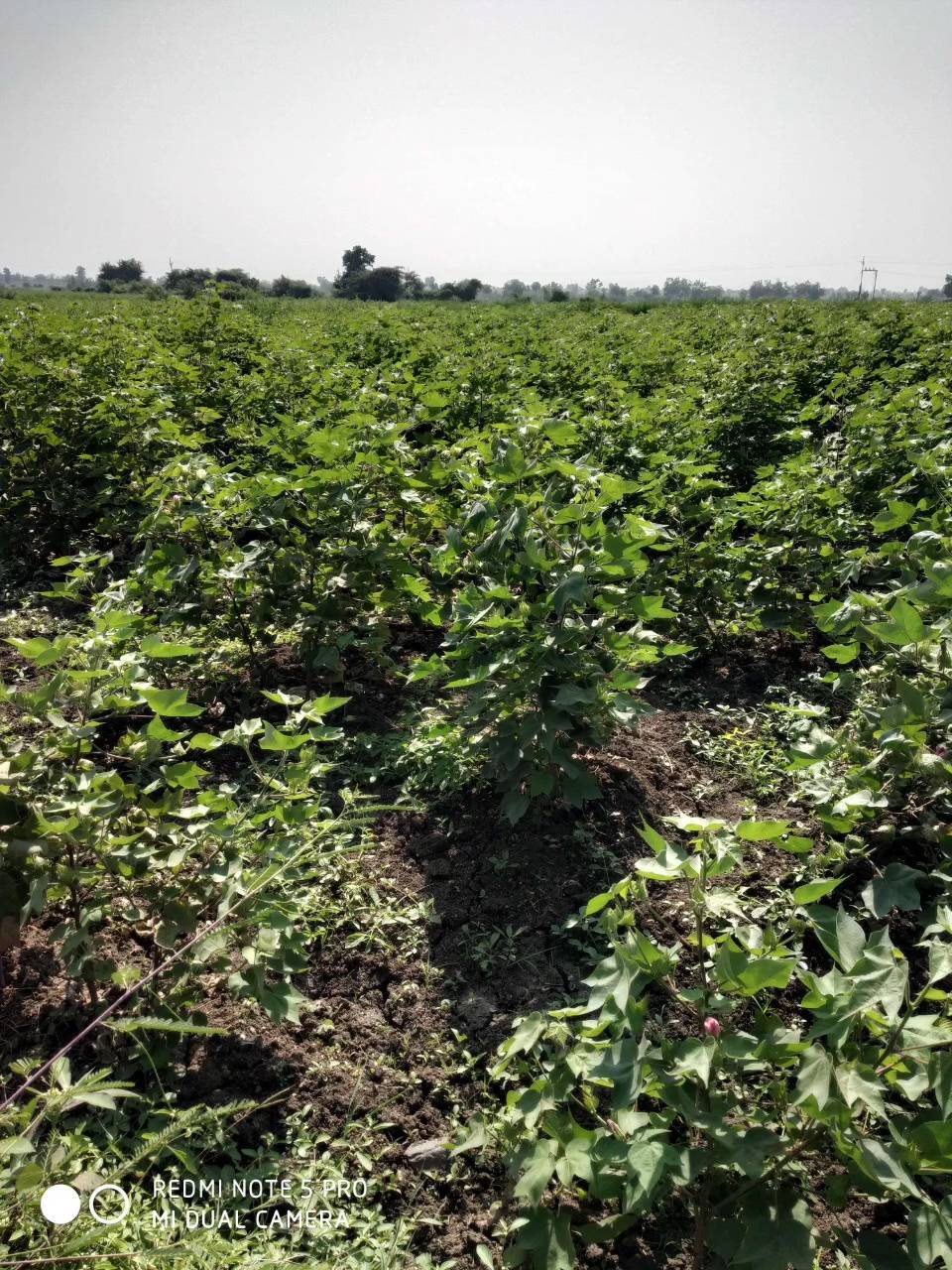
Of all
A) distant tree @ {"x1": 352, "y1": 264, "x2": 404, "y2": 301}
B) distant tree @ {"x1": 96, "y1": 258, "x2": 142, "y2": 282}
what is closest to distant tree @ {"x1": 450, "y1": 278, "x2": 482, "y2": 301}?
distant tree @ {"x1": 352, "y1": 264, "x2": 404, "y2": 301}

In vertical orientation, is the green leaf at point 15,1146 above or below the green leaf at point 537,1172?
above

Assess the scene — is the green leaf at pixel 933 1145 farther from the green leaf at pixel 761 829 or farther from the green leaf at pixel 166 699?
the green leaf at pixel 166 699

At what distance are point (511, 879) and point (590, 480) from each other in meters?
1.31

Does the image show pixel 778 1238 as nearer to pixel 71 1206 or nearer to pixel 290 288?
pixel 71 1206

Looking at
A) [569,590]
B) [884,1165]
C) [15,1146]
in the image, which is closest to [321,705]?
[569,590]

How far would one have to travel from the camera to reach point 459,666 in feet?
8.98

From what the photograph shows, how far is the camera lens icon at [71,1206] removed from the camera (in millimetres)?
1534

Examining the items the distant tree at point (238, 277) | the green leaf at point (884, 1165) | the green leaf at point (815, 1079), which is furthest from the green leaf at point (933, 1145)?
the distant tree at point (238, 277)

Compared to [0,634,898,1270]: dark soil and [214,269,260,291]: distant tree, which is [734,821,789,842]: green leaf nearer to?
[0,634,898,1270]: dark soil

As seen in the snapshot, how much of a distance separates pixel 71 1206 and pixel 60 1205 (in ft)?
0.07

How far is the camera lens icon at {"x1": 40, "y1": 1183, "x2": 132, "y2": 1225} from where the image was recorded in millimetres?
1534

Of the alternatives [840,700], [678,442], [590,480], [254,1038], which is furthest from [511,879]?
[678,442]

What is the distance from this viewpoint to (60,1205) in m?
1.54

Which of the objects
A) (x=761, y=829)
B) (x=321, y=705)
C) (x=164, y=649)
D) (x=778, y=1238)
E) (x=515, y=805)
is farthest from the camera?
(x=515, y=805)
